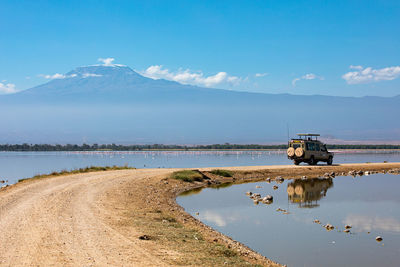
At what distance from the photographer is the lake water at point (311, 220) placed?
14.1m

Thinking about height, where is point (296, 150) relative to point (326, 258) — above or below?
above

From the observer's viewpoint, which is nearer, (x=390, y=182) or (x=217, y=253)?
(x=217, y=253)

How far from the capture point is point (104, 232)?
47.1 ft

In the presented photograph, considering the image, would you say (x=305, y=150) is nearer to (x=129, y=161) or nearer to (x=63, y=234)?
(x=129, y=161)

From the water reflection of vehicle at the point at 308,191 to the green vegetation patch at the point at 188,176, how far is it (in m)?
6.78

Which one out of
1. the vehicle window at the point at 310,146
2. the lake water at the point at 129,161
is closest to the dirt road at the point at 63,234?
the lake water at the point at 129,161

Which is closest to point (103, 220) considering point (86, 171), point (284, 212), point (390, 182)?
point (284, 212)

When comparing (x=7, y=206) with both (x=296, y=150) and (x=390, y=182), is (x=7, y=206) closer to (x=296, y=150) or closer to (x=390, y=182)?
(x=390, y=182)

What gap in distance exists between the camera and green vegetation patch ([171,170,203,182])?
33.6 meters

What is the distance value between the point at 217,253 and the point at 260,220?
6.76m

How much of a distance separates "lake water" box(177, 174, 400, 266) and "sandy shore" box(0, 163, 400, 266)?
1287 mm

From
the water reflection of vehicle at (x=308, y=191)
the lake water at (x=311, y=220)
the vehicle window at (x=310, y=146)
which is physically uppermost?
the vehicle window at (x=310, y=146)

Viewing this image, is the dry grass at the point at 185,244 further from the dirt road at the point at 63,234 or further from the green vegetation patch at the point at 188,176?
the green vegetation patch at the point at 188,176

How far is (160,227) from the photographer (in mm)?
16047
